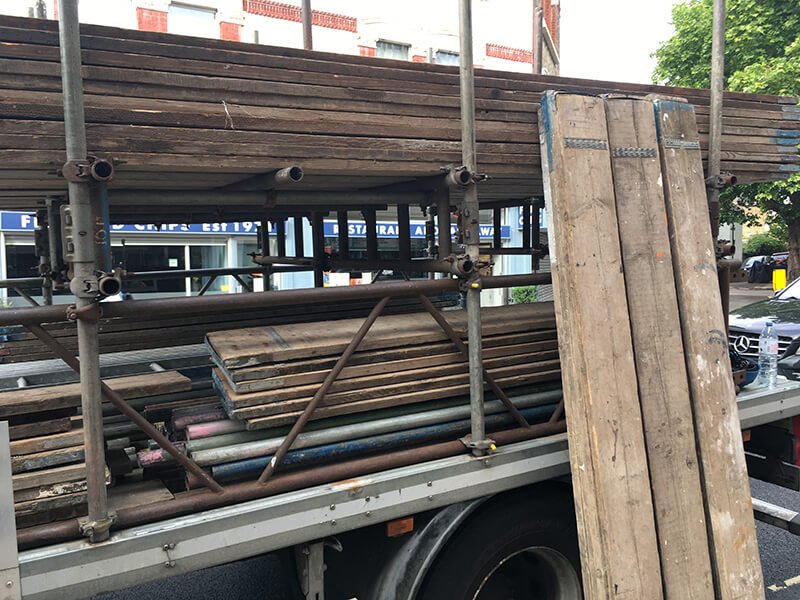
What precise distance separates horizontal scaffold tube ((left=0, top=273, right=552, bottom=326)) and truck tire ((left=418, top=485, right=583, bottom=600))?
979 mm

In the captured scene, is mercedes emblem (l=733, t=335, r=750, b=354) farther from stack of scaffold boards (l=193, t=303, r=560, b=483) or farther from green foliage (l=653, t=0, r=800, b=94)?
green foliage (l=653, t=0, r=800, b=94)

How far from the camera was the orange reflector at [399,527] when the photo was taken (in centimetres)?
254

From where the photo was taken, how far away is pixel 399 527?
2.56 metres

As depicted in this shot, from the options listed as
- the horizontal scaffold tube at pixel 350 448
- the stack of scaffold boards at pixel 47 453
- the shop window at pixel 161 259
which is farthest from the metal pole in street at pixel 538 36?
the shop window at pixel 161 259

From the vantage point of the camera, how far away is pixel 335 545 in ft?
8.09

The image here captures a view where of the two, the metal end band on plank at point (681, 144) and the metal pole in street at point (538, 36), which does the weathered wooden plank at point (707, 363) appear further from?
the metal pole in street at point (538, 36)

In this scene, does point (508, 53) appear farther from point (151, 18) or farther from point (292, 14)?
point (151, 18)

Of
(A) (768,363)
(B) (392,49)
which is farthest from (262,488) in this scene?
(B) (392,49)

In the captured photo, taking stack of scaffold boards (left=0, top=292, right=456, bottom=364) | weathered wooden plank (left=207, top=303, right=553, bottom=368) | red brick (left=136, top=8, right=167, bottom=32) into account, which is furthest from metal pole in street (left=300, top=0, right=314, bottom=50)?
red brick (left=136, top=8, right=167, bottom=32)

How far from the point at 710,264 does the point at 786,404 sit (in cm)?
131

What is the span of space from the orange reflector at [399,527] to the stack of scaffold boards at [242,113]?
4.63 ft

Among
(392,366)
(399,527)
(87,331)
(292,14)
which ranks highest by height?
(292,14)

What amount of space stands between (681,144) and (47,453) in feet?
9.96

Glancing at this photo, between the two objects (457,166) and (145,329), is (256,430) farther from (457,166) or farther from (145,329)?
(145,329)
